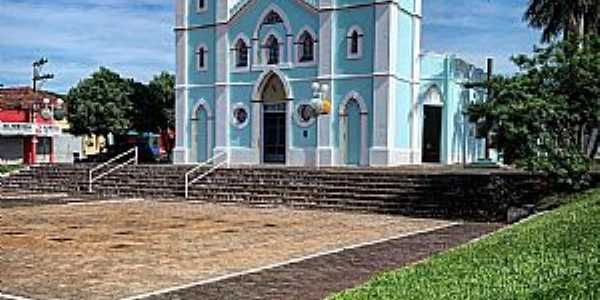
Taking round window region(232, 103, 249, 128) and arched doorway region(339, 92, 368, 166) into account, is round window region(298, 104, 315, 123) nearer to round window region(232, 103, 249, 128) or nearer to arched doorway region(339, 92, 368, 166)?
arched doorway region(339, 92, 368, 166)

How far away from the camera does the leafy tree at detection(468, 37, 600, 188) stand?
15.9 metres

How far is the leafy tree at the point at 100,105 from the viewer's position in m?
44.8

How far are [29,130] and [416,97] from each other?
25196 mm

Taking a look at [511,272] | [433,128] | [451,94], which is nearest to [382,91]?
[433,128]

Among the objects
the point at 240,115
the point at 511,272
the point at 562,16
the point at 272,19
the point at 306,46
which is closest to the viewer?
the point at 511,272

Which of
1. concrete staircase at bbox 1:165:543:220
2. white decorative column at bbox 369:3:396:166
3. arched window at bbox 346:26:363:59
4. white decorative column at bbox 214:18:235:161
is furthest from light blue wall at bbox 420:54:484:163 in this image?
concrete staircase at bbox 1:165:543:220

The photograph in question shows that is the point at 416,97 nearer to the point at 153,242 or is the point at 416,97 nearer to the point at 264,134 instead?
the point at 264,134

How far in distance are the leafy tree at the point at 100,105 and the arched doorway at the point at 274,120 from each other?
1664 cm

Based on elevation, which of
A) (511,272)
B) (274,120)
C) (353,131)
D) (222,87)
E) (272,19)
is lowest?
(511,272)

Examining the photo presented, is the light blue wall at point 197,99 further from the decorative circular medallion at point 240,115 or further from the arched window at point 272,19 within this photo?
the arched window at point 272,19

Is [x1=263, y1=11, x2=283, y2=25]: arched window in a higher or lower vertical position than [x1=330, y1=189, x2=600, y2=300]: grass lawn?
higher

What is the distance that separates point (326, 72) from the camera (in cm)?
2911

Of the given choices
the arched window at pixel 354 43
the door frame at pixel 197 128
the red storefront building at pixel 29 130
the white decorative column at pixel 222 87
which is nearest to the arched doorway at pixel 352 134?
the arched window at pixel 354 43

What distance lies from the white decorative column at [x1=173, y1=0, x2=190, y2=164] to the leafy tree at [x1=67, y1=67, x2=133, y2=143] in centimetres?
1253
